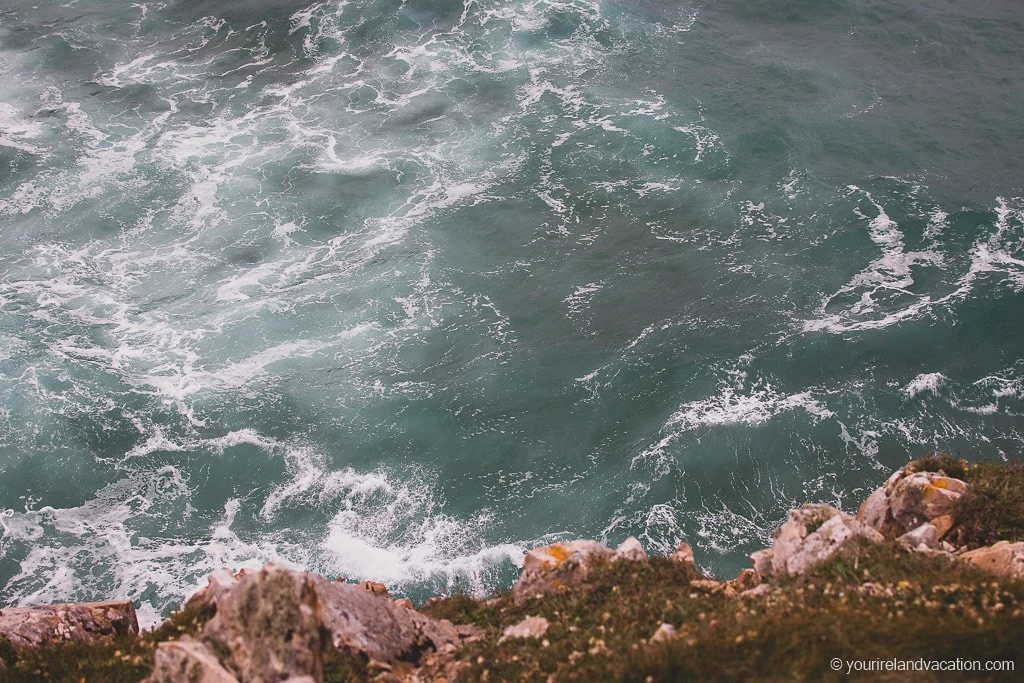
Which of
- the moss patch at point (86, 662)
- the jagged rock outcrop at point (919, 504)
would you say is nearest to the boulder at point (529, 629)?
the moss patch at point (86, 662)

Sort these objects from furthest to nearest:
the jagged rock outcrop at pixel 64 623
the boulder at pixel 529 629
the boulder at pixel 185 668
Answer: the jagged rock outcrop at pixel 64 623, the boulder at pixel 529 629, the boulder at pixel 185 668

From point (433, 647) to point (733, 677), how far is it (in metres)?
11.3

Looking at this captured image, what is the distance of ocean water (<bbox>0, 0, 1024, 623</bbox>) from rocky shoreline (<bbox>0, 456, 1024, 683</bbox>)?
43.5 ft

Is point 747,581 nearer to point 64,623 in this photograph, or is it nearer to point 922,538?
point 922,538

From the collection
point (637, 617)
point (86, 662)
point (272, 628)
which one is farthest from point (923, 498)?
point (86, 662)

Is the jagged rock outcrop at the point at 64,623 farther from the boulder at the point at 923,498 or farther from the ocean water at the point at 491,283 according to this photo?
the boulder at the point at 923,498

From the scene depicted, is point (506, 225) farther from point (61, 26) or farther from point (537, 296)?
point (61, 26)

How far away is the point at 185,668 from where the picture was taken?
19.6m

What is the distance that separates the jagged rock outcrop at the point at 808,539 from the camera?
26.9m

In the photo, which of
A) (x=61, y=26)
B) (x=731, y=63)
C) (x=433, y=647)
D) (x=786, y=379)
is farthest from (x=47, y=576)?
(x=61, y=26)

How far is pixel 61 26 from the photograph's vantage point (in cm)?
10031

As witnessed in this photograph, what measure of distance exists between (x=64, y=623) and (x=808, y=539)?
1050 inches

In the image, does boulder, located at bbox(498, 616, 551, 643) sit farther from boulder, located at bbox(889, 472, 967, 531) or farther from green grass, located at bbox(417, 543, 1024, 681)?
boulder, located at bbox(889, 472, 967, 531)

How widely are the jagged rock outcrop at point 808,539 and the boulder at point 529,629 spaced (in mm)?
7845
